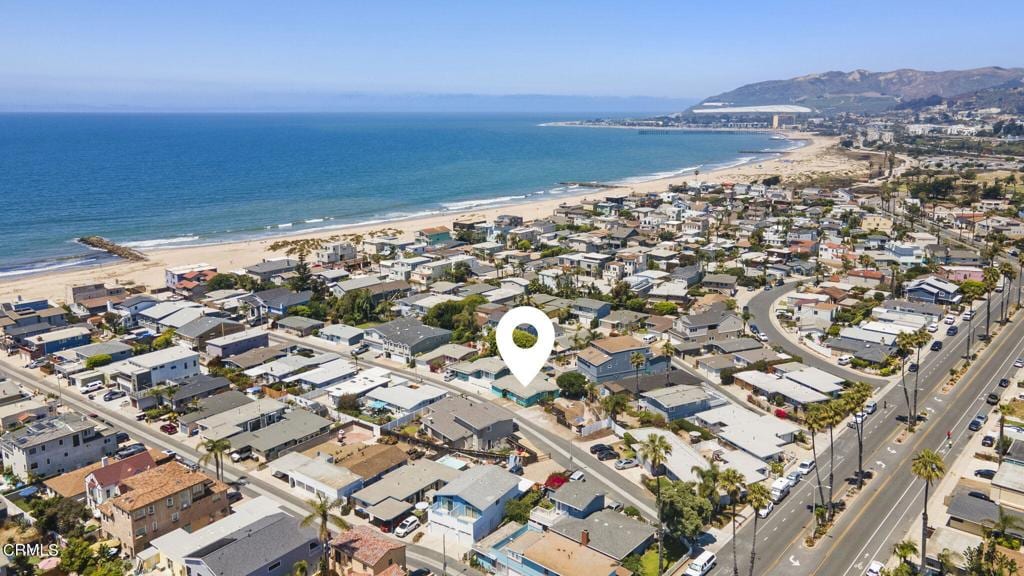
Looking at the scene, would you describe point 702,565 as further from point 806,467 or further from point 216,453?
point 216,453

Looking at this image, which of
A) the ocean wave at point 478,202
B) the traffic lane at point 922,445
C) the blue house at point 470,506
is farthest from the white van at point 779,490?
the ocean wave at point 478,202

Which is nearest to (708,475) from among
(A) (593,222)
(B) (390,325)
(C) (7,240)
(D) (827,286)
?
(B) (390,325)

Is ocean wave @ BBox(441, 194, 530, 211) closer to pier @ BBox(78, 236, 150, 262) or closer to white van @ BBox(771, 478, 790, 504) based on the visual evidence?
pier @ BBox(78, 236, 150, 262)

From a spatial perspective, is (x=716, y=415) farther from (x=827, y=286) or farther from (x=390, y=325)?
(x=827, y=286)

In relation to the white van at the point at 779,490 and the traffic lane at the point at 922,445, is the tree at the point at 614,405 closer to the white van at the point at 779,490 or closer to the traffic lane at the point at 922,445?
the white van at the point at 779,490

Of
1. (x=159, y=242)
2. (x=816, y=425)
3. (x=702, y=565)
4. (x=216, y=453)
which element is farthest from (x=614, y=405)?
Answer: (x=159, y=242)

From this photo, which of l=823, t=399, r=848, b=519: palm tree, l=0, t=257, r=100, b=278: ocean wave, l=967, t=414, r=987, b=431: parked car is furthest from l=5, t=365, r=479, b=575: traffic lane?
l=0, t=257, r=100, b=278: ocean wave
